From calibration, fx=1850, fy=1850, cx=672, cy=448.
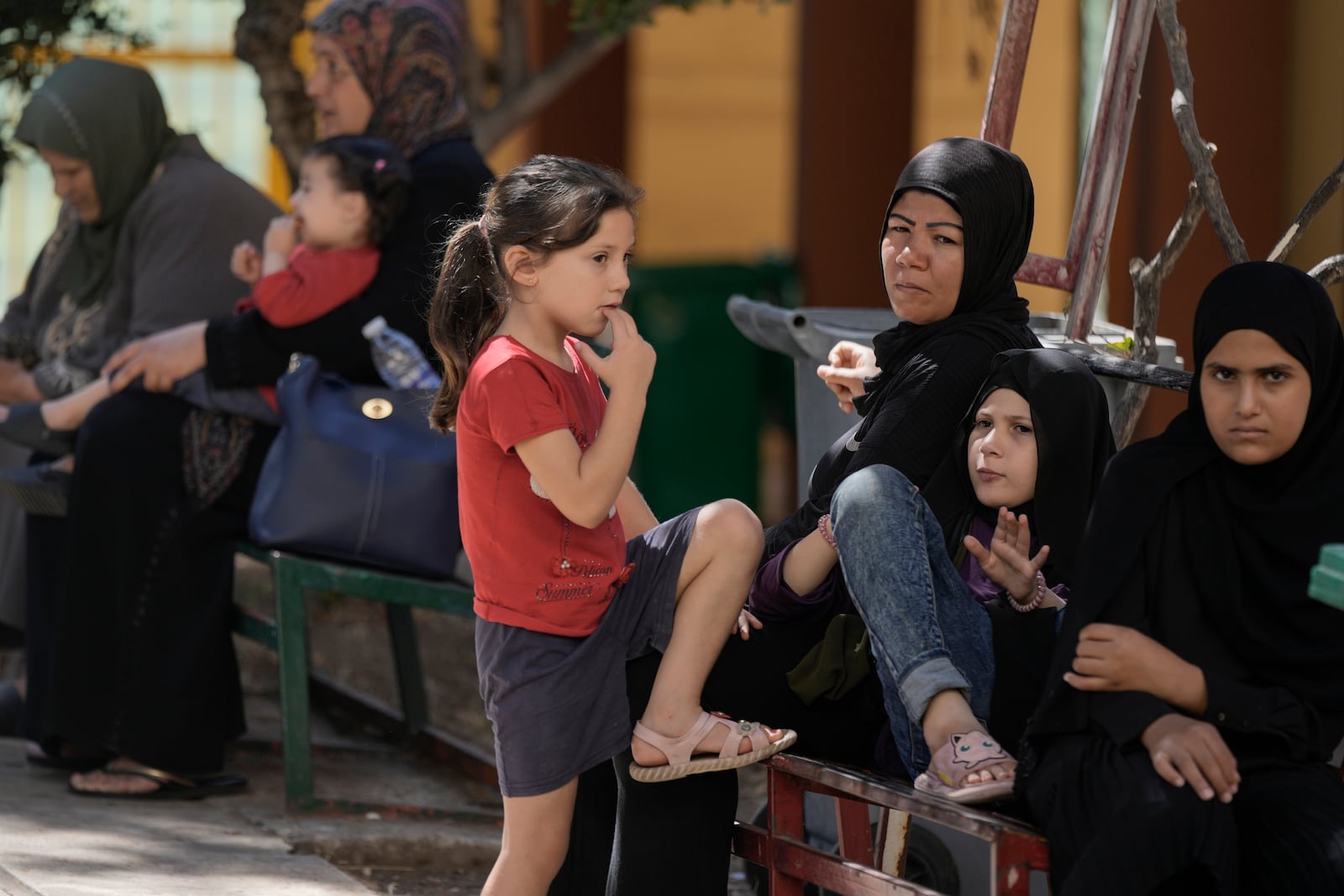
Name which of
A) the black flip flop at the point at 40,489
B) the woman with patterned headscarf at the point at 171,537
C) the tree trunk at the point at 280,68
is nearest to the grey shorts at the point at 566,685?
the woman with patterned headscarf at the point at 171,537

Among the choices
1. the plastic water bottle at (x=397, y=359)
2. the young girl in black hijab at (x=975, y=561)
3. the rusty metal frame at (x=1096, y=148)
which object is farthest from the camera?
the plastic water bottle at (x=397, y=359)

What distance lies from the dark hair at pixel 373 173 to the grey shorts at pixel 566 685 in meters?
1.62

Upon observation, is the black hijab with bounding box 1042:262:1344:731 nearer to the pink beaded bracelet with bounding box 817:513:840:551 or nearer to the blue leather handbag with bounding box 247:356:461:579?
the pink beaded bracelet with bounding box 817:513:840:551

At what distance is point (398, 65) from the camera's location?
4.64m

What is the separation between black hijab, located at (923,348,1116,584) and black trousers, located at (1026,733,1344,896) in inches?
17.6

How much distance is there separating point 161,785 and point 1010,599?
2279 millimetres

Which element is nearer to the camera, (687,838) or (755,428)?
(687,838)

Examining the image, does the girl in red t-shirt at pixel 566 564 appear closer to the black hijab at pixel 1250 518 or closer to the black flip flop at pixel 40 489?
the black hijab at pixel 1250 518

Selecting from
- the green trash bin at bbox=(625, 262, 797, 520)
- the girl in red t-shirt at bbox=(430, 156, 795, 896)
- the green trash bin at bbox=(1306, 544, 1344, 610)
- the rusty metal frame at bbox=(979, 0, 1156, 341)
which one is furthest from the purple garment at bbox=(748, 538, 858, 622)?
the green trash bin at bbox=(625, 262, 797, 520)

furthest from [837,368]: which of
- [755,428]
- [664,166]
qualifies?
[664,166]

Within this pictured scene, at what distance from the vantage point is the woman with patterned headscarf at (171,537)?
4285mm

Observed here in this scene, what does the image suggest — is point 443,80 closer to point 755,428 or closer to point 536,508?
point 536,508

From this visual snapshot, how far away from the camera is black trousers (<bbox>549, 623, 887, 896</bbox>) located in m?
2.96

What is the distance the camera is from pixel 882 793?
2.68 m
